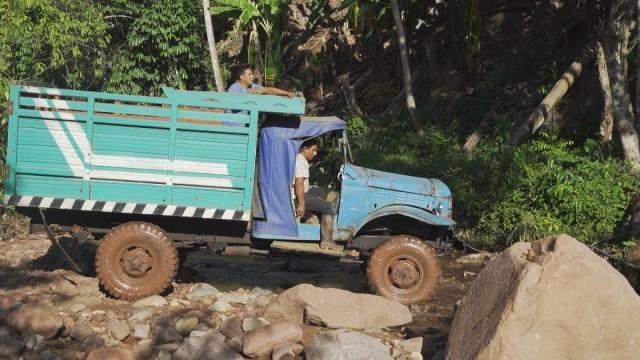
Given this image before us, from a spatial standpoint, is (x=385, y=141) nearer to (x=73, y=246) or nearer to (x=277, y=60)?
(x=277, y=60)

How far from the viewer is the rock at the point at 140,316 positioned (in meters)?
7.17

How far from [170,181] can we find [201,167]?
362 millimetres

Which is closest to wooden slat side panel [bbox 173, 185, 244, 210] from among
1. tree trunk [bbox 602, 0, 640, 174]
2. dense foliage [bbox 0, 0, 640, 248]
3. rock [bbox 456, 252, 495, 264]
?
dense foliage [bbox 0, 0, 640, 248]

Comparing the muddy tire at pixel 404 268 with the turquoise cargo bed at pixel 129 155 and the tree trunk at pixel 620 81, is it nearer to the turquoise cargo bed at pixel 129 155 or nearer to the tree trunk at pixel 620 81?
the turquoise cargo bed at pixel 129 155

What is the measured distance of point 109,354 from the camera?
609 cm

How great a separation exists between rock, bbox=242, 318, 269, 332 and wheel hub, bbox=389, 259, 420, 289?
193 centimetres

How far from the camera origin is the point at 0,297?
285 inches

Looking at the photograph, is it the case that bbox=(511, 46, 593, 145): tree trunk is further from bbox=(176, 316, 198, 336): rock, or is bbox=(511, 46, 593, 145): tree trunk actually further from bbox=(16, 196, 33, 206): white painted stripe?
bbox=(16, 196, 33, 206): white painted stripe

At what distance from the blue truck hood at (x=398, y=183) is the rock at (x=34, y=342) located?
3653 millimetres

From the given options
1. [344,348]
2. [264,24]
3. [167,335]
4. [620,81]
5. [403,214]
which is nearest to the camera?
[344,348]

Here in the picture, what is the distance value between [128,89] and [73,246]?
8027 mm

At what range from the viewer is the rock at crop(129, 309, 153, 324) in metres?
7.17

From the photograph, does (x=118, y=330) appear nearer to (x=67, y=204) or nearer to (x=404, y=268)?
(x=67, y=204)

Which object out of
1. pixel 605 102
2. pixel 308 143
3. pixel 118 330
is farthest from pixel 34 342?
pixel 605 102
